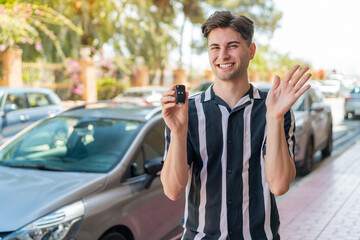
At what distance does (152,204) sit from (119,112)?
1.16 m

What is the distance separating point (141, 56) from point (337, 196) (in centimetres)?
2400

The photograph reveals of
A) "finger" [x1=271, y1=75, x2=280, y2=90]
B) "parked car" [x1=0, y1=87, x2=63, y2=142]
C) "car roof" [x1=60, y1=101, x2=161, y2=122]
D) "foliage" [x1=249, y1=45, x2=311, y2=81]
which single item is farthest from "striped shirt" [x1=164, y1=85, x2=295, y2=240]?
"foliage" [x1=249, y1=45, x2=311, y2=81]

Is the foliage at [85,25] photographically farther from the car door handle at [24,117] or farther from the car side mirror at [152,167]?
the car side mirror at [152,167]

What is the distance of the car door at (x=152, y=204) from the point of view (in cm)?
434

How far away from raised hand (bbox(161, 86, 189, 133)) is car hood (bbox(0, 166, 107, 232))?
5.82ft

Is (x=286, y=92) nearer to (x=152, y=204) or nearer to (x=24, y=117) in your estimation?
(x=152, y=204)

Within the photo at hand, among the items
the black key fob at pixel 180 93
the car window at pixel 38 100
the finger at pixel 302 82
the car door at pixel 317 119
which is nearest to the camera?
the finger at pixel 302 82

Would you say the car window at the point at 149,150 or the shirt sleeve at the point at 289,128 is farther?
the car window at the point at 149,150

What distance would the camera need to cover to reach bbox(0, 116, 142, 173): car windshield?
4.62 m

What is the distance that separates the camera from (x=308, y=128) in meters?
9.29

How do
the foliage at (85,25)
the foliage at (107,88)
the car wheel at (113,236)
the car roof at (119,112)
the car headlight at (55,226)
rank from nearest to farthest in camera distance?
the car headlight at (55,226)
the car wheel at (113,236)
the car roof at (119,112)
the foliage at (85,25)
the foliage at (107,88)

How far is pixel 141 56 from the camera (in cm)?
3048

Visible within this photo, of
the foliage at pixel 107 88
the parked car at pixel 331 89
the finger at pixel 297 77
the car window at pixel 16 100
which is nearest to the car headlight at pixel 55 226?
the finger at pixel 297 77

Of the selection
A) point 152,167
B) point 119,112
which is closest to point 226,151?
point 152,167
